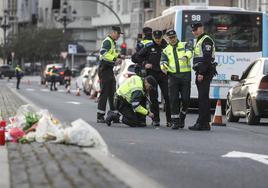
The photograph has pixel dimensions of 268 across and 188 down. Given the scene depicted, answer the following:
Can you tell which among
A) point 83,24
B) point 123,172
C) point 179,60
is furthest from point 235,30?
point 83,24

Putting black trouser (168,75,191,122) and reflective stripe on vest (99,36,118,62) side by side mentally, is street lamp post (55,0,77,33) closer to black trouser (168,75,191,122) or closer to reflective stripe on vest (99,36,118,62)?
reflective stripe on vest (99,36,118,62)

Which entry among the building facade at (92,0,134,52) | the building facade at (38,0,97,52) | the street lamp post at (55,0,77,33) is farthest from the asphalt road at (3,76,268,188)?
the building facade at (38,0,97,52)

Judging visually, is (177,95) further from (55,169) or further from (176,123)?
(55,169)

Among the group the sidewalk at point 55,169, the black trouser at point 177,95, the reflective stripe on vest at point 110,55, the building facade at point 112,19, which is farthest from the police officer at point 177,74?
the building facade at point 112,19

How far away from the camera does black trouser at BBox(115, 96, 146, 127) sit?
1647cm

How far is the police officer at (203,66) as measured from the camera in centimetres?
1611

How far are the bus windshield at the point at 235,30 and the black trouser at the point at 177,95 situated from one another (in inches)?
374

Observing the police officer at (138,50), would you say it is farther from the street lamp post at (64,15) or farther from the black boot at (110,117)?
the street lamp post at (64,15)

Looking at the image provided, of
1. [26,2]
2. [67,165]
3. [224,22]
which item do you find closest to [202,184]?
[67,165]

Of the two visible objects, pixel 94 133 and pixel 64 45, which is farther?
pixel 64 45

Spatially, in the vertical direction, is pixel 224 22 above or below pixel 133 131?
above

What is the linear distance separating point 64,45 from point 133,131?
96528 mm

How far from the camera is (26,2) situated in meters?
149

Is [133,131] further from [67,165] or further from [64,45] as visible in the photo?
[64,45]
